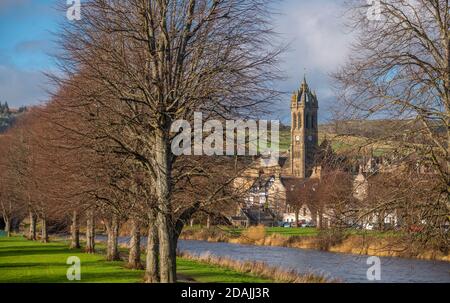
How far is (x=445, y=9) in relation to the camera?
14.3 m

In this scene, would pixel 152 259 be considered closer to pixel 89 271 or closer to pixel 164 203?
pixel 89 271

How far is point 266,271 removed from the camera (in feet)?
99.3

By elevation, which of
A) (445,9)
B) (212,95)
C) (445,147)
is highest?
(445,9)

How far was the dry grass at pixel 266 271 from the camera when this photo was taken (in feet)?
89.4

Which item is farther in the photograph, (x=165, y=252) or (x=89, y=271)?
(x=89, y=271)

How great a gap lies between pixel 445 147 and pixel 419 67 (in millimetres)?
2036

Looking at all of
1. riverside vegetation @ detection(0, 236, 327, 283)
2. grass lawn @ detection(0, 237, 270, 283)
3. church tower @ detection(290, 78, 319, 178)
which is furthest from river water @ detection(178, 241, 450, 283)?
church tower @ detection(290, 78, 319, 178)

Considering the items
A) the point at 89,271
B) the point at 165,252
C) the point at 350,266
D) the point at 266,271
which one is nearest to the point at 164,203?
the point at 165,252

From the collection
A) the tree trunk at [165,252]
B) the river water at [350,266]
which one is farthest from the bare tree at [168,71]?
the river water at [350,266]

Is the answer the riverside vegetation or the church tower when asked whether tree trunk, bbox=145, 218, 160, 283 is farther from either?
the church tower

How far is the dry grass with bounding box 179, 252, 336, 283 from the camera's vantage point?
2723cm

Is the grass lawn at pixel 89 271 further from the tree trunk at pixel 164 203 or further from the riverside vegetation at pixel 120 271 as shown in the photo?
the tree trunk at pixel 164 203
